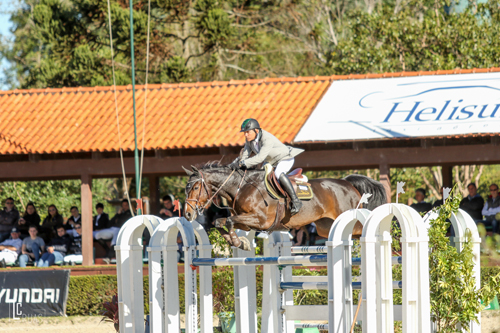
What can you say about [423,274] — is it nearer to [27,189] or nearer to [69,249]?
[69,249]

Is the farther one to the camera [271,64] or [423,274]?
[271,64]

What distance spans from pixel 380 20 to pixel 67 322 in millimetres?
14555

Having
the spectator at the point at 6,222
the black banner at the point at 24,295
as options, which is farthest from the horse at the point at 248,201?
the spectator at the point at 6,222

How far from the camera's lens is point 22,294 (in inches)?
457

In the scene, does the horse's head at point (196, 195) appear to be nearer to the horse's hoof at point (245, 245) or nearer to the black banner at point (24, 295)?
the horse's hoof at point (245, 245)

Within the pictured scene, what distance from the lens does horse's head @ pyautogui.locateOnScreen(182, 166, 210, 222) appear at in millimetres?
7253

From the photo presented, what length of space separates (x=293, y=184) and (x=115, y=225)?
23.6 ft

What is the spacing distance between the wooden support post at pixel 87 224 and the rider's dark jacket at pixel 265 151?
690 cm

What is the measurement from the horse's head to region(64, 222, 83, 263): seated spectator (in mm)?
7199

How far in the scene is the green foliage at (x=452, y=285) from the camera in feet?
19.1

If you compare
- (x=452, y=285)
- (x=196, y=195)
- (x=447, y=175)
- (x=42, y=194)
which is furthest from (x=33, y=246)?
(x=42, y=194)

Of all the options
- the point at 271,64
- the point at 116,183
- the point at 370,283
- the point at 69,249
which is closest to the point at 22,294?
the point at 69,249

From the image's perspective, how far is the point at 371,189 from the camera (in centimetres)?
911

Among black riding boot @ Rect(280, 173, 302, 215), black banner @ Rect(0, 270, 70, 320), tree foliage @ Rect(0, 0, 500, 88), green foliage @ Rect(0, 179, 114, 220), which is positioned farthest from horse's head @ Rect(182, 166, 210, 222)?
green foliage @ Rect(0, 179, 114, 220)
